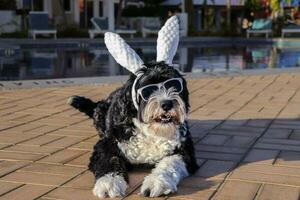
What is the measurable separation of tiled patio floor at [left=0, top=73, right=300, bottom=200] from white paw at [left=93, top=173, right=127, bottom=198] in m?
0.08

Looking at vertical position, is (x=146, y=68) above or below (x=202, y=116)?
above

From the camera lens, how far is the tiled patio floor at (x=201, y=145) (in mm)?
3605

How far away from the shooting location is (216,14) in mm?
39688

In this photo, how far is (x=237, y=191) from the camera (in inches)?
140

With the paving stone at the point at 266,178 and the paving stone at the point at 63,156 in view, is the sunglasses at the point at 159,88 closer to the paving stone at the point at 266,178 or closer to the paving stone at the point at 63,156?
the paving stone at the point at 266,178

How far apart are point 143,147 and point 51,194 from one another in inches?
26.4

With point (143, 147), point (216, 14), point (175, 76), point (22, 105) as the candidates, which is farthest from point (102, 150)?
point (216, 14)

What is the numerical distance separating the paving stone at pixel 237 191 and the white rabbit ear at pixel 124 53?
94 centimetres

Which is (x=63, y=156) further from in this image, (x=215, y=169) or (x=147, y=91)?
(x=147, y=91)

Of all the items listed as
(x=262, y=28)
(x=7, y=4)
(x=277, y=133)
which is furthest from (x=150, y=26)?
(x=277, y=133)

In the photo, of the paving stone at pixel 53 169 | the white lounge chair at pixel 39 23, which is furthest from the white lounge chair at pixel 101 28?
the paving stone at pixel 53 169

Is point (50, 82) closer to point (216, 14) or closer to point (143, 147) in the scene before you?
point (143, 147)

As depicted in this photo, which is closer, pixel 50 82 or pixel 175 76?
pixel 175 76

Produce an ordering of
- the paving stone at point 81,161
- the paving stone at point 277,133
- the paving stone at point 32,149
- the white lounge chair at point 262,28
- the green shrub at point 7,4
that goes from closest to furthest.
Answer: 1. the paving stone at point 81,161
2. the paving stone at point 32,149
3. the paving stone at point 277,133
4. the green shrub at point 7,4
5. the white lounge chair at point 262,28
